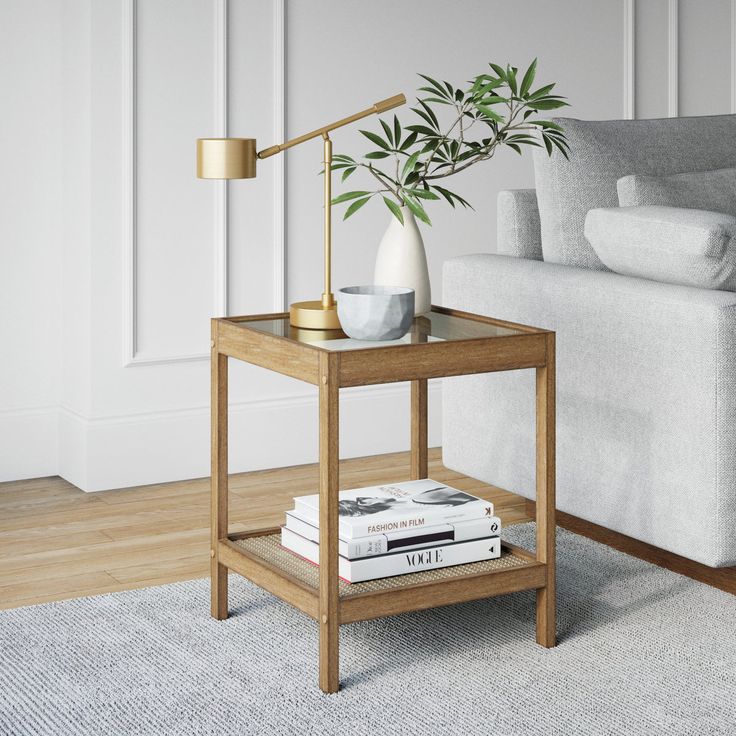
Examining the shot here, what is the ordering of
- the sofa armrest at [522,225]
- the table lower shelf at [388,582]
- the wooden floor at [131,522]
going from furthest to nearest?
the sofa armrest at [522,225] → the wooden floor at [131,522] → the table lower shelf at [388,582]

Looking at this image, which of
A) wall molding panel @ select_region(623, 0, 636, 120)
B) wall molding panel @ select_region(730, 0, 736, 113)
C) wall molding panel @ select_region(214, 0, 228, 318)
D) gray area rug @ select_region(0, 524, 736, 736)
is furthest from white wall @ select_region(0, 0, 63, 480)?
wall molding panel @ select_region(730, 0, 736, 113)

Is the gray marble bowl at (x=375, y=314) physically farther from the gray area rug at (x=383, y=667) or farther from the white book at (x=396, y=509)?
the gray area rug at (x=383, y=667)

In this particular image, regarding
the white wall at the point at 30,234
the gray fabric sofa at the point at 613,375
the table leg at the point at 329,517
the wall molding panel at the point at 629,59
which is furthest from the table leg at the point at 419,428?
the wall molding panel at the point at 629,59

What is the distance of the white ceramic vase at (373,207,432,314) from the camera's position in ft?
6.84

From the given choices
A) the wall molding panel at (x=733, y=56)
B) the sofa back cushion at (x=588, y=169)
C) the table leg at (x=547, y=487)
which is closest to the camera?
the table leg at (x=547, y=487)

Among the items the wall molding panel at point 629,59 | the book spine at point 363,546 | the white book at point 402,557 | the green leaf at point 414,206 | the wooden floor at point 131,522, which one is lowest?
the wooden floor at point 131,522

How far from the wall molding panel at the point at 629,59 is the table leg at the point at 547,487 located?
78.4 inches

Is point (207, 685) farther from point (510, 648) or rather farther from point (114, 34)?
point (114, 34)

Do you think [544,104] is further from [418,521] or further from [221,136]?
[221,136]

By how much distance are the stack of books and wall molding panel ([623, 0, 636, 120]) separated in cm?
204

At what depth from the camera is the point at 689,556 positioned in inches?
83.4

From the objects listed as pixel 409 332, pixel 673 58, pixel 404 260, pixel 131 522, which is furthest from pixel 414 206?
pixel 673 58

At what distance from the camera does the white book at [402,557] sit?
6.14ft

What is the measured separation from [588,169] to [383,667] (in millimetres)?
1168
